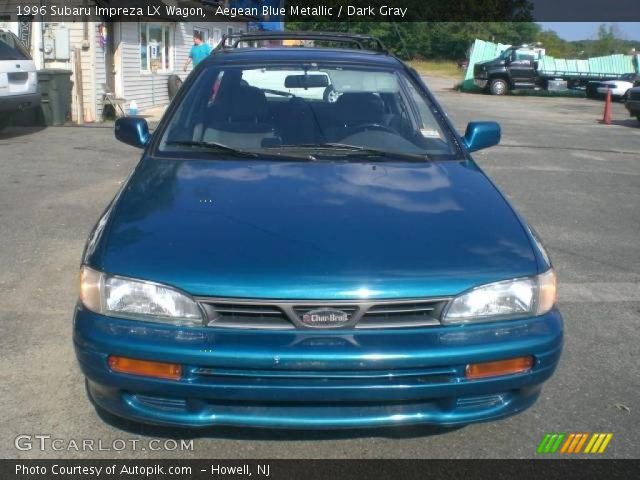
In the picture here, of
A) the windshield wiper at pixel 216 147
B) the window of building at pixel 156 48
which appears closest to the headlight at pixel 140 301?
the windshield wiper at pixel 216 147

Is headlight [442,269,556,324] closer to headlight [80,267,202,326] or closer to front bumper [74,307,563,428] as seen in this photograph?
front bumper [74,307,563,428]

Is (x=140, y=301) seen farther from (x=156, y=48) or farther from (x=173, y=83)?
(x=156, y=48)

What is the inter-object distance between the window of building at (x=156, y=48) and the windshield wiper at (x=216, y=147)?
14.5m

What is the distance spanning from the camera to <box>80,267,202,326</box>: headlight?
8.60ft

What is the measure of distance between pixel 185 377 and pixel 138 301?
333 millimetres

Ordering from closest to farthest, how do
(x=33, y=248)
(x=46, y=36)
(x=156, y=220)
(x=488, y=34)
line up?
(x=156, y=220), (x=33, y=248), (x=46, y=36), (x=488, y=34)

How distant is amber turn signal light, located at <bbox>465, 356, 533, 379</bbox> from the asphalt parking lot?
0.52 meters

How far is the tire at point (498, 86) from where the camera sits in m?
32.1

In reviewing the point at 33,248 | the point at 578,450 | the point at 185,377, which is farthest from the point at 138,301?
the point at 33,248

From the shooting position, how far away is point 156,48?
18469 millimetres

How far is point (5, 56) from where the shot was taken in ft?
39.7

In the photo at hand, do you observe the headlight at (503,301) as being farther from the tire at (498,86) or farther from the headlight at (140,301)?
the tire at (498,86)

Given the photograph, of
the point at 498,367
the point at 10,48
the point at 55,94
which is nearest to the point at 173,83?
the point at 55,94

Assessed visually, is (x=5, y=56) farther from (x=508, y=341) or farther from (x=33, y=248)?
(x=508, y=341)
